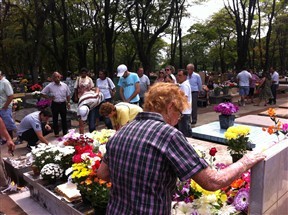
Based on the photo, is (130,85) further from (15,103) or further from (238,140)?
(15,103)

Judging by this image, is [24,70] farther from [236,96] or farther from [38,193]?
[38,193]

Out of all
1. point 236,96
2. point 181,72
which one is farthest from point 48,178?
point 236,96

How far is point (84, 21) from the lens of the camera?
25797 millimetres

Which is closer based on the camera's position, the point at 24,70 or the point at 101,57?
the point at 101,57

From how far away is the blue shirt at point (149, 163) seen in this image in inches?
59.3

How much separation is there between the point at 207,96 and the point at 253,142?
7.54 m

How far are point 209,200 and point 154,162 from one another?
3.46 ft

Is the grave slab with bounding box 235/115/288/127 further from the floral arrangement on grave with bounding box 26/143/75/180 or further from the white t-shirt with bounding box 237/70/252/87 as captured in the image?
the floral arrangement on grave with bounding box 26/143/75/180

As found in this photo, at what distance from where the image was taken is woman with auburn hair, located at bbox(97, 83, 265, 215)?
4.97 feet

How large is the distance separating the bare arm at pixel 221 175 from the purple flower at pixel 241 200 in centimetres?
79

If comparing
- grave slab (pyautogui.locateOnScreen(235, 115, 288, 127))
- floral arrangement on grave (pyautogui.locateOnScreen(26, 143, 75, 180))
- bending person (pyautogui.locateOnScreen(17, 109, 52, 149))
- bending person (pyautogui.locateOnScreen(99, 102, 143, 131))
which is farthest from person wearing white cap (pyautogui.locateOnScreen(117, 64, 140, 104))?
floral arrangement on grave (pyautogui.locateOnScreen(26, 143, 75, 180))

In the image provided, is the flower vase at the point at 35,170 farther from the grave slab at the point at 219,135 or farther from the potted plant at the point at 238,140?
the grave slab at the point at 219,135

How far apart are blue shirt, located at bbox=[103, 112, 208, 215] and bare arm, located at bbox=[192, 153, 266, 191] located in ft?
0.18

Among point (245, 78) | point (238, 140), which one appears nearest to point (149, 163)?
point (238, 140)
